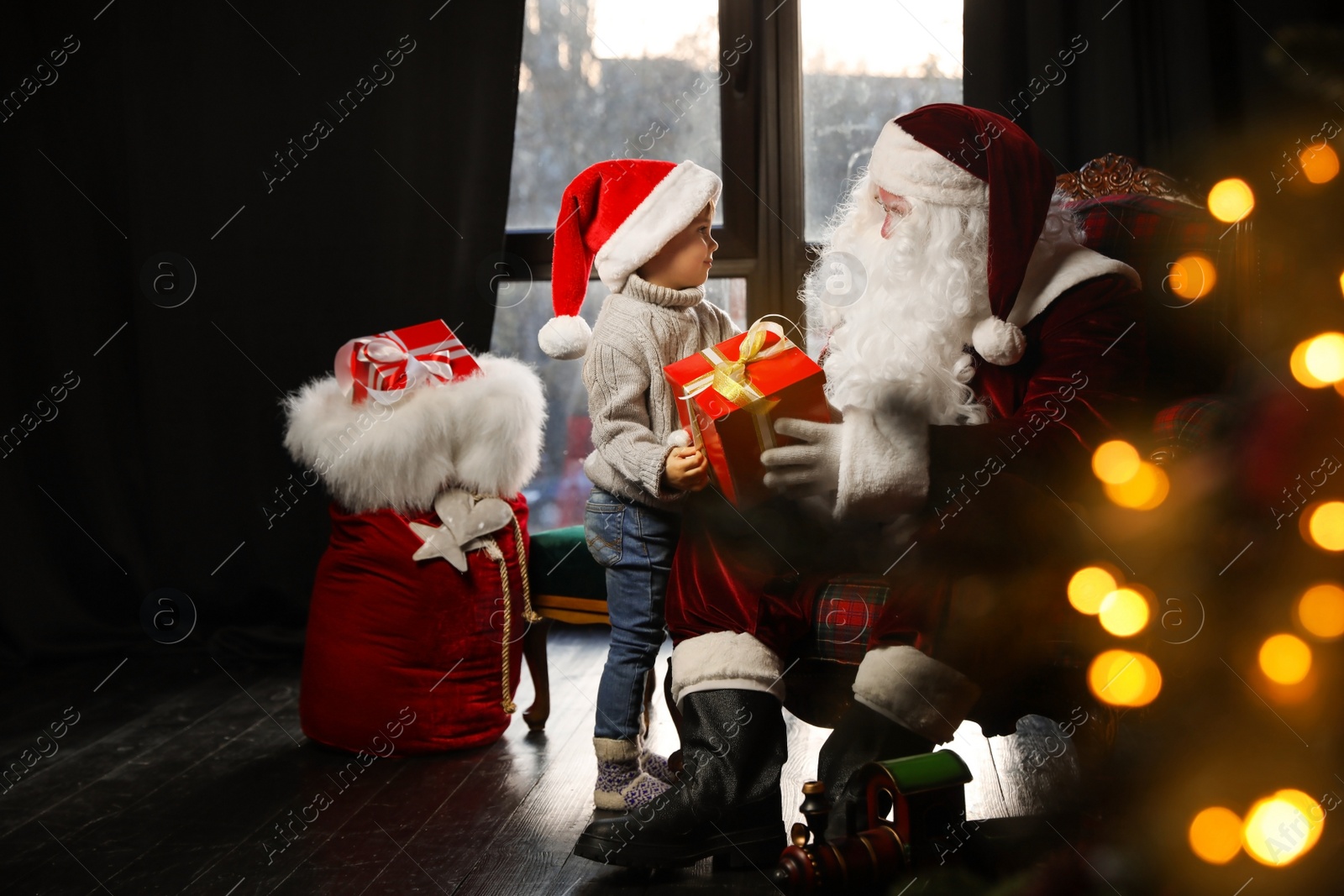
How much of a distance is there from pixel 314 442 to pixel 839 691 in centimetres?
111

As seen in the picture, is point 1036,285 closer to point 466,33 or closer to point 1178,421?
point 1178,421

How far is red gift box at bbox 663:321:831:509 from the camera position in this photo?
131cm

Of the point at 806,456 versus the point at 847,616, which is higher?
the point at 806,456

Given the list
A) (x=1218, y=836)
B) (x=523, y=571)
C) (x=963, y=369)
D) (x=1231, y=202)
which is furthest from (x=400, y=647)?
(x=1231, y=202)

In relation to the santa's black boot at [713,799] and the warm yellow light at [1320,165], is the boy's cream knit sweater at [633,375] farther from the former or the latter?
the warm yellow light at [1320,165]

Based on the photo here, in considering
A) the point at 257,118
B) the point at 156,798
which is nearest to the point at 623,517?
the point at 156,798

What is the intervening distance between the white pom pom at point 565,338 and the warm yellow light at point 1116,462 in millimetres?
845

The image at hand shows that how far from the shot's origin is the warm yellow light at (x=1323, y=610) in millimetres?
1145

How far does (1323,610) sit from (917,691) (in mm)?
454

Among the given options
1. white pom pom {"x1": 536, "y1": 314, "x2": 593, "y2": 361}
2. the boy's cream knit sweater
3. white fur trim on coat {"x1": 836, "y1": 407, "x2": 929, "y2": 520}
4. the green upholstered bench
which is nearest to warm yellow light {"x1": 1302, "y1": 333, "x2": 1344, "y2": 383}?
white fur trim on coat {"x1": 836, "y1": 407, "x2": 929, "y2": 520}

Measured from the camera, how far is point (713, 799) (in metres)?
1.34

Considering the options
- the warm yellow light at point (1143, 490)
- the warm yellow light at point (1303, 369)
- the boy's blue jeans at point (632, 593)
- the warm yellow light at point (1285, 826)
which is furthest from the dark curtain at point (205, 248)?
the warm yellow light at point (1285, 826)

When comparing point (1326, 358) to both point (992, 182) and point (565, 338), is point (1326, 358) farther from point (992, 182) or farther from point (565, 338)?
point (565, 338)

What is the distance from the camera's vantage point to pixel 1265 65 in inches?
90.4
